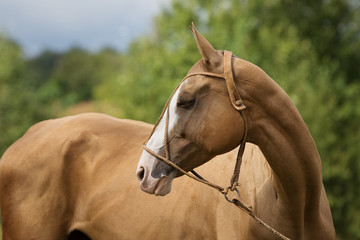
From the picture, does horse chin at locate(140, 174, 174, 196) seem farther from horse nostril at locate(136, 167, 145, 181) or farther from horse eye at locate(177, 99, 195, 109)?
horse eye at locate(177, 99, 195, 109)

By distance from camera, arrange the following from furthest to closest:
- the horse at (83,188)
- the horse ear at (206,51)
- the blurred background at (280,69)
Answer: the blurred background at (280,69), the horse at (83,188), the horse ear at (206,51)

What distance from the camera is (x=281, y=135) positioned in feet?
9.87

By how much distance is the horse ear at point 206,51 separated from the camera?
2.90 meters

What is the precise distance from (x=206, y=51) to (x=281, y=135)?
0.79 meters

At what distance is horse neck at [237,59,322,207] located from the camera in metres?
2.96

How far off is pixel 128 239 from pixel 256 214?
126 cm

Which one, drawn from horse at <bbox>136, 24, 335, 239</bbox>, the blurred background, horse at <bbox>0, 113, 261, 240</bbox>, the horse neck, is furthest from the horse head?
the blurred background

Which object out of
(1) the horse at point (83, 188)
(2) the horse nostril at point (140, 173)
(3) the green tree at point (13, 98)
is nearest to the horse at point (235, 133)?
(2) the horse nostril at point (140, 173)

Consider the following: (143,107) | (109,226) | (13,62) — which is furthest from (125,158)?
(13,62)

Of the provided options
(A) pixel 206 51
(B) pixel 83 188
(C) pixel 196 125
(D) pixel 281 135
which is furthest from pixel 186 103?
(B) pixel 83 188

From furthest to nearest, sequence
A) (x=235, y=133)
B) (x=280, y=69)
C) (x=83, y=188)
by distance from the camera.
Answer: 1. (x=280, y=69)
2. (x=83, y=188)
3. (x=235, y=133)

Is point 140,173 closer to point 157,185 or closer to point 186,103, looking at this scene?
point 157,185

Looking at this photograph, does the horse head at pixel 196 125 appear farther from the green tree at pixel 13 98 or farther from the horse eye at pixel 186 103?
the green tree at pixel 13 98

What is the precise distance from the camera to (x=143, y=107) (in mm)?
18375
